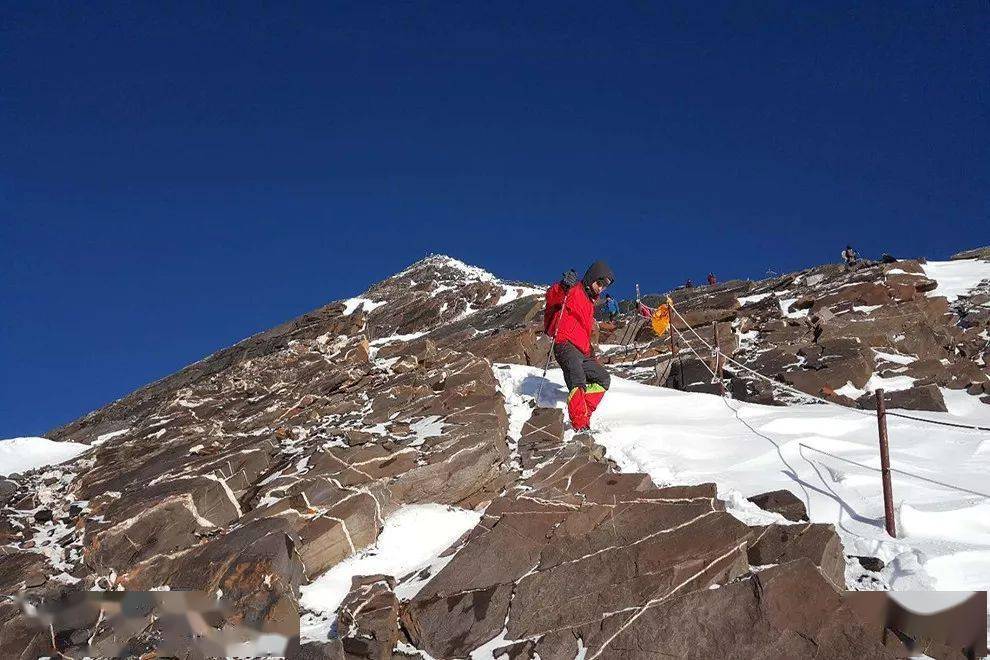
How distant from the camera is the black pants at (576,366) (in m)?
11.3

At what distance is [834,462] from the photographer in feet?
30.1

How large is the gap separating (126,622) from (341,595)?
7.86 ft

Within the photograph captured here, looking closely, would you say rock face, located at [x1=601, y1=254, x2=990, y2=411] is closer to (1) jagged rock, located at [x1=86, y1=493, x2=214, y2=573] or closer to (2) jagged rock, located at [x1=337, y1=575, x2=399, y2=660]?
(2) jagged rock, located at [x1=337, y1=575, x2=399, y2=660]

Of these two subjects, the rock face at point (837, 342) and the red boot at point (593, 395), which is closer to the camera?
the red boot at point (593, 395)

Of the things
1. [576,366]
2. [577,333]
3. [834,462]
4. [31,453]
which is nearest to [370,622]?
[576,366]

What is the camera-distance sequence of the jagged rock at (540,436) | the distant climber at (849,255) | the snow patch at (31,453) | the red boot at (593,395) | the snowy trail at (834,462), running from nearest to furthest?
the snowy trail at (834,462) → the jagged rock at (540,436) → the red boot at (593,395) → the snow patch at (31,453) → the distant climber at (849,255)

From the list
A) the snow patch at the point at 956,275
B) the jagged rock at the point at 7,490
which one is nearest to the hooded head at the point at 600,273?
the jagged rock at the point at 7,490

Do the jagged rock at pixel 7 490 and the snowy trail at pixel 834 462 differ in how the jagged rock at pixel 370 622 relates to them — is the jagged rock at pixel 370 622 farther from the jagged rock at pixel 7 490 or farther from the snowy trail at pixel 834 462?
the jagged rock at pixel 7 490

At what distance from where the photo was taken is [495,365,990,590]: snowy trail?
6.59 metres

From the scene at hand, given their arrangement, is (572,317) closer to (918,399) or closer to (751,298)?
(918,399)

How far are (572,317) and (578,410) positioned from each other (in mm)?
1548

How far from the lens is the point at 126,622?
7.66 m

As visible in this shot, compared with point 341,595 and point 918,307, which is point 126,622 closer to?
point 341,595

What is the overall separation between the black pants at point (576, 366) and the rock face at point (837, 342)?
4018 mm
